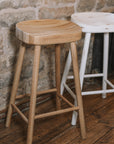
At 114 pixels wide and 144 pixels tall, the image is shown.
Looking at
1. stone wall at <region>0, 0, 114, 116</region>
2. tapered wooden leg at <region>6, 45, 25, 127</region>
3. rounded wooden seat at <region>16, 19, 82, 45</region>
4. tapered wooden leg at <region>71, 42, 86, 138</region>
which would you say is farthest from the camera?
stone wall at <region>0, 0, 114, 116</region>

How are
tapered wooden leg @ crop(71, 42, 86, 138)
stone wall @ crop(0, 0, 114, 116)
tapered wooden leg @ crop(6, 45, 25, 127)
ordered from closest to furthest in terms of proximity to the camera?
tapered wooden leg @ crop(71, 42, 86, 138)
tapered wooden leg @ crop(6, 45, 25, 127)
stone wall @ crop(0, 0, 114, 116)

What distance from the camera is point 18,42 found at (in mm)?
2016

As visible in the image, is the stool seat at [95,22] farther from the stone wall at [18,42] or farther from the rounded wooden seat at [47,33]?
the stone wall at [18,42]

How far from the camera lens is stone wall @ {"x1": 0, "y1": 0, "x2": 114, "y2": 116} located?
190 centimetres

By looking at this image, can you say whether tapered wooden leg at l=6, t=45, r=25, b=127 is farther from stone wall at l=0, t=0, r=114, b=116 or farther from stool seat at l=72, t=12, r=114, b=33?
stool seat at l=72, t=12, r=114, b=33

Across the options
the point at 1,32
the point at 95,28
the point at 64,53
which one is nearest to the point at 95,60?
the point at 64,53

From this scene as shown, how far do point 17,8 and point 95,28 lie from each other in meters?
0.65

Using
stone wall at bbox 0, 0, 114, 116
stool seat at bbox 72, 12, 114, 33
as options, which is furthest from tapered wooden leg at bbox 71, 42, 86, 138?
stone wall at bbox 0, 0, 114, 116

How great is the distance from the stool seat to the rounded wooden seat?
0.13 m

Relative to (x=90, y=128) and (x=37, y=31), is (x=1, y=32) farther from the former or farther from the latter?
(x=90, y=128)

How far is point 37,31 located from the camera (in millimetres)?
1538

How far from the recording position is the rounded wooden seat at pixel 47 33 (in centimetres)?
147

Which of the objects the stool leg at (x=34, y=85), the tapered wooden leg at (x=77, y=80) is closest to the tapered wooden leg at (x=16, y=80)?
the stool leg at (x=34, y=85)

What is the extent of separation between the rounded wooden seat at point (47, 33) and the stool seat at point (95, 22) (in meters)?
0.13
